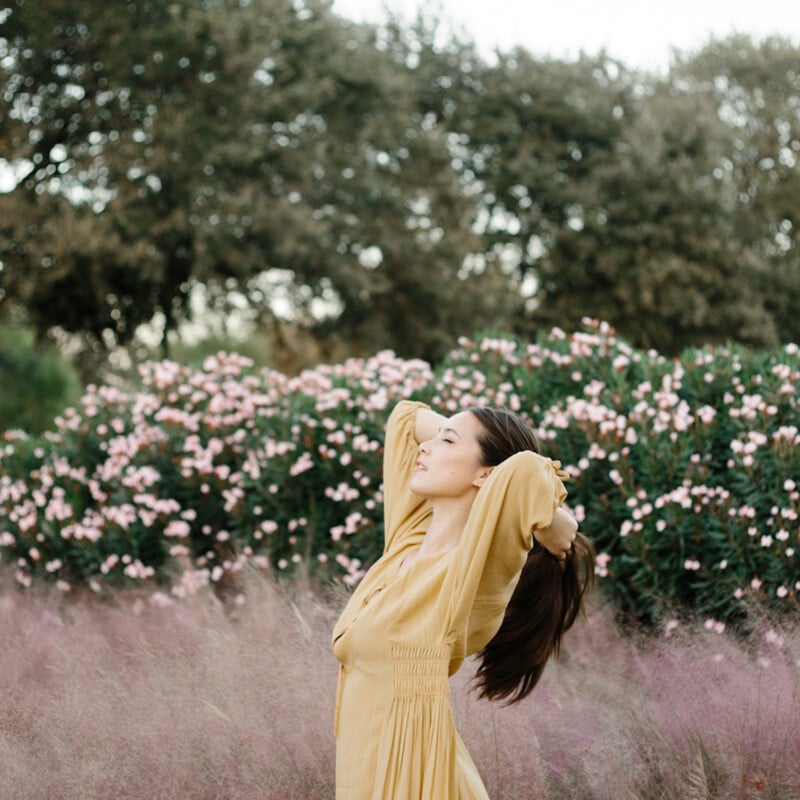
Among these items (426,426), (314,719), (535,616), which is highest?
(426,426)

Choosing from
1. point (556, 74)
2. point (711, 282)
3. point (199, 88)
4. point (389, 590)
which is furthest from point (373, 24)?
point (389, 590)

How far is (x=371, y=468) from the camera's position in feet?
19.7

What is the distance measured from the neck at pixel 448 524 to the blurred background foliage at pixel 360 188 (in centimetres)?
1257

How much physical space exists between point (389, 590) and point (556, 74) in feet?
73.7

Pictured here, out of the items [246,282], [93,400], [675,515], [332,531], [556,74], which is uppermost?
[556,74]

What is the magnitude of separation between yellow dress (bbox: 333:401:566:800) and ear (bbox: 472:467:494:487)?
0.56ft

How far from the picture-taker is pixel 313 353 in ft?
75.6

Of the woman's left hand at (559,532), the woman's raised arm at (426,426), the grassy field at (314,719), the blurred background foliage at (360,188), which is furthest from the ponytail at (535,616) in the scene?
the blurred background foliage at (360,188)

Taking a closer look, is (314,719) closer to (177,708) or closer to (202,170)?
(177,708)

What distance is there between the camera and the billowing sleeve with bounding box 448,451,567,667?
2156 mm

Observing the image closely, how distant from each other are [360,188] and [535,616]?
17.7 meters

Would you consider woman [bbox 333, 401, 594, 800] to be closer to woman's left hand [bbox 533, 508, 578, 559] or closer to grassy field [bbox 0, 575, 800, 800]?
woman's left hand [bbox 533, 508, 578, 559]

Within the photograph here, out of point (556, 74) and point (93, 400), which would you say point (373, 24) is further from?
point (93, 400)

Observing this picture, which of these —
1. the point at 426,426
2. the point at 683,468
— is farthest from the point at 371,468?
the point at 426,426
